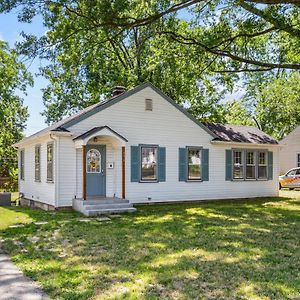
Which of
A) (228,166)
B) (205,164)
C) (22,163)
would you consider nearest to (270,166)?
(228,166)

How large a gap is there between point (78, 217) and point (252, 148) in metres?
10.0

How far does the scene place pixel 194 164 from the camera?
16.4 m

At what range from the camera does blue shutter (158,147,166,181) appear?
15273 mm

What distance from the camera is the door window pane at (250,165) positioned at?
18016mm

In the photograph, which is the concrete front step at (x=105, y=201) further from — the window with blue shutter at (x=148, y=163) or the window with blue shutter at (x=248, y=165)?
the window with blue shutter at (x=248, y=165)

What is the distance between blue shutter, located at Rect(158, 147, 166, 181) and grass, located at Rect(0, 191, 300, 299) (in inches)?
157

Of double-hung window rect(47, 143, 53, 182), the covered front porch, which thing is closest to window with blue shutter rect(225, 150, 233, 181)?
the covered front porch

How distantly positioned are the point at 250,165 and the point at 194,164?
3400 mm

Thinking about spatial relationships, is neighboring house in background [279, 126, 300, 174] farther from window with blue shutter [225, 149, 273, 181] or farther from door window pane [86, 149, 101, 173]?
door window pane [86, 149, 101, 173]

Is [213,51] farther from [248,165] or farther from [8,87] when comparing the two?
[8,87]

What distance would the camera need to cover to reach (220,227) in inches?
378

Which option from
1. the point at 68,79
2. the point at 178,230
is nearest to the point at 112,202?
the point at 178,230

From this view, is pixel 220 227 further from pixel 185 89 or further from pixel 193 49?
pixel 185 89

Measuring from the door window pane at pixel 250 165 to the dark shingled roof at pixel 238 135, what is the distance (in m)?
0.63
